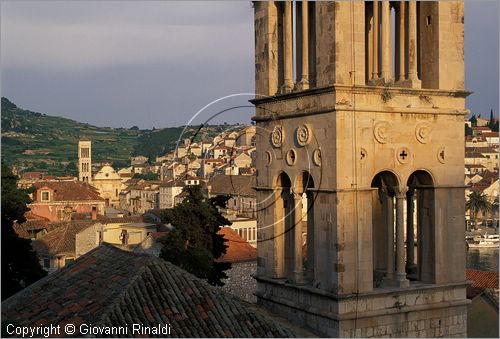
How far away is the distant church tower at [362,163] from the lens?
46.3 feet

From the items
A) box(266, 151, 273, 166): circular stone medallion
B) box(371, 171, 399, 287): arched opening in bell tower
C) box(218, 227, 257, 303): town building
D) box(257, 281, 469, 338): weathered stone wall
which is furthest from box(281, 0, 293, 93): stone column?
box(218, 227, 257, 303): town building

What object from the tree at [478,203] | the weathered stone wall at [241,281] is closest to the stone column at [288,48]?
the weathered stone wall at [241,281]

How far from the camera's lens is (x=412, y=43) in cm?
1509

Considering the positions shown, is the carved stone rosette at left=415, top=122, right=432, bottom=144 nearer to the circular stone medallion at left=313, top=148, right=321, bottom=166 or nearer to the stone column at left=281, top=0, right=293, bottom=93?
the circular stone medallion at left=313, top=148, right=321, bottom=166

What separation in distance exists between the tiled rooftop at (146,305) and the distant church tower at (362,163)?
1.57 m

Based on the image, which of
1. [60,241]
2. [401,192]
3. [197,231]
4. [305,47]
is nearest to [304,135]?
[305,47]

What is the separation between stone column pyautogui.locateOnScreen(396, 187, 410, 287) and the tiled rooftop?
89.1 inches

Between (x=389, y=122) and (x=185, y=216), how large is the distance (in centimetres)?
1571

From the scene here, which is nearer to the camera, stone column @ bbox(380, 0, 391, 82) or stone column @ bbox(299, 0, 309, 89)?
stone column @ bbox(380, 0, 391, 82)

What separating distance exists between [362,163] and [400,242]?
161cm

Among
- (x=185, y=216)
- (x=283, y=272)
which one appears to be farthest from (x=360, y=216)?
(x=185, y=216)

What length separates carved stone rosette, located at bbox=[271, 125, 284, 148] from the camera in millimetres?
15750

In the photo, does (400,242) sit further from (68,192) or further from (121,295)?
(68,192)

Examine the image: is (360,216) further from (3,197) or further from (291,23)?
(3,197)
